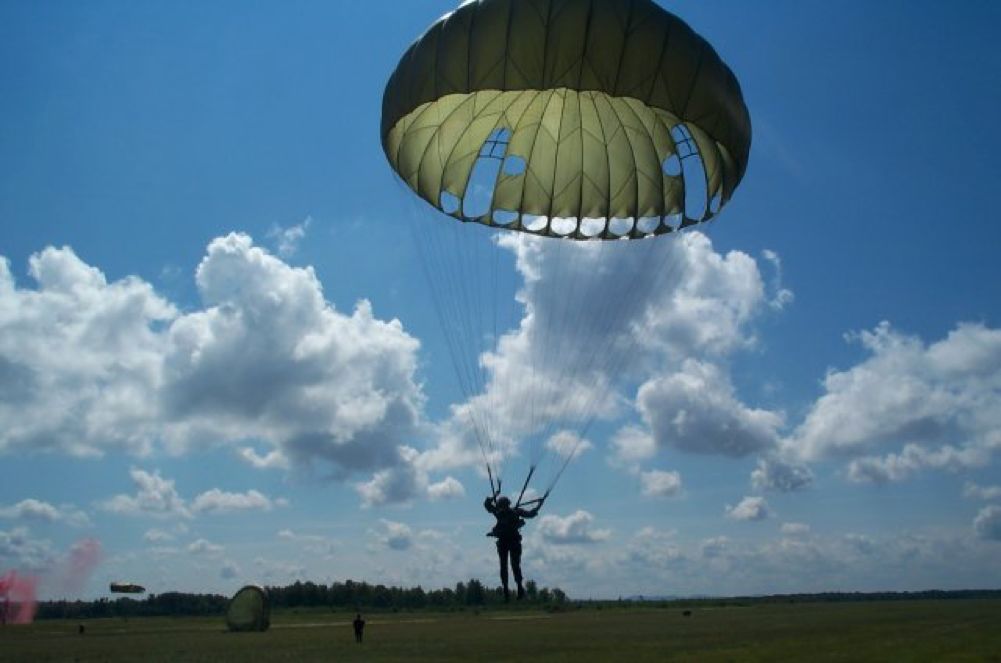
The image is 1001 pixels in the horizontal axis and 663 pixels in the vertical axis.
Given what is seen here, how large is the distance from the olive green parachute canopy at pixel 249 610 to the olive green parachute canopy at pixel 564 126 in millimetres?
20735

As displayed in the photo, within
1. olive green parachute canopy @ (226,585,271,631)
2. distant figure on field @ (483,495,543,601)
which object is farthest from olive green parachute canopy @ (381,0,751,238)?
olive green parachute canopy @ (226,585,271,631)

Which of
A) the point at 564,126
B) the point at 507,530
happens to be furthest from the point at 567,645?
the point at 564,126

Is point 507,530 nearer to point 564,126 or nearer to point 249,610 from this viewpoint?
point 564,126

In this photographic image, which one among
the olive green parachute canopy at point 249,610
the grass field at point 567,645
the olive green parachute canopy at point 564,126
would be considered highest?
the olive green parachute canopy at point 564,126

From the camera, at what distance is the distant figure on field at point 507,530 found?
68.1 ft

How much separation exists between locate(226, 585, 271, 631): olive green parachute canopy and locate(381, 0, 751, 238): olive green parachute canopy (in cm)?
2074

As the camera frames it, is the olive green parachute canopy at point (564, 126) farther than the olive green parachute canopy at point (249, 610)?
No

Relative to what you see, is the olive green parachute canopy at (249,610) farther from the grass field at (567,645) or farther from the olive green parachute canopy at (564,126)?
the olive green parachute canopy at (564,126)

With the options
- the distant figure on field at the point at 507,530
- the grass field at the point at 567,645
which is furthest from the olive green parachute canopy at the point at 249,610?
the distant figure on field at the point at 507,530

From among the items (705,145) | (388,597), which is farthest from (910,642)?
(388,597)

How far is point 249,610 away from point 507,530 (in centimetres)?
1907

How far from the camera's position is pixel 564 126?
22.2 meters

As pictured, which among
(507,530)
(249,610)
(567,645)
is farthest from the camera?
(249,610)

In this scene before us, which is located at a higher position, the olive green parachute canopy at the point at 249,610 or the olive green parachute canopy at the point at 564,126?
the olive green parachute canopy at the point at 564,126
